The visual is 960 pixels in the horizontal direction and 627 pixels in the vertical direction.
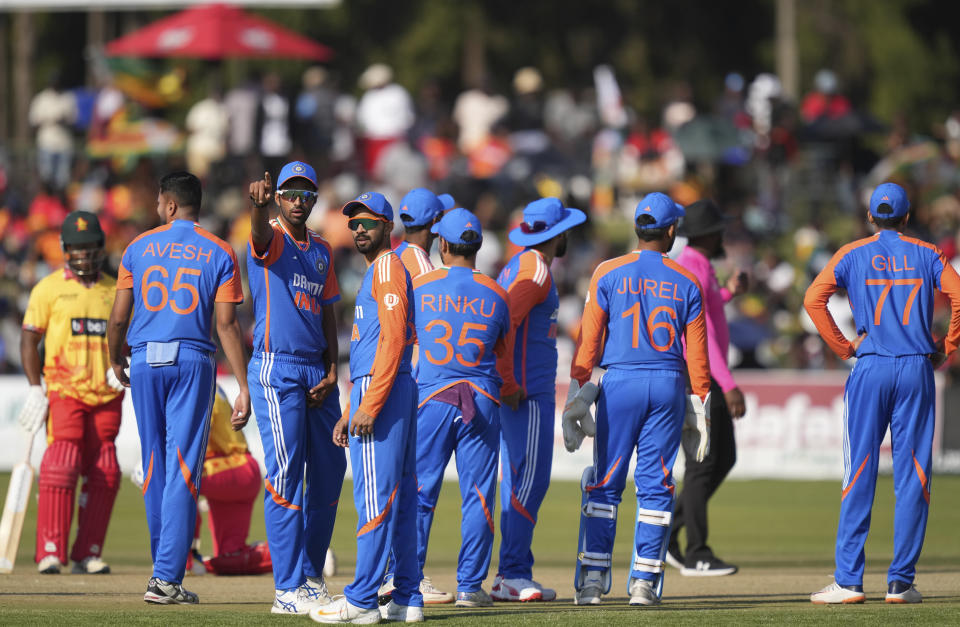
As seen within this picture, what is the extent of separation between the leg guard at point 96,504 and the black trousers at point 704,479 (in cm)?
434

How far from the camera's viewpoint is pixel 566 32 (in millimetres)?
49656

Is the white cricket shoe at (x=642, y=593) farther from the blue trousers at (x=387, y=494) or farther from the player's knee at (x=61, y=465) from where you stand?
the player's knee at (x=61, y=465)

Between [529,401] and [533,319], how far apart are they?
0.55 m

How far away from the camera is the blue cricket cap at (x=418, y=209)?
30.8ft

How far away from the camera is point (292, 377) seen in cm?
852

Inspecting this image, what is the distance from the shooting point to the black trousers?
37.0ft

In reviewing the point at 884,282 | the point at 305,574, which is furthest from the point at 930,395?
the point at 305,574

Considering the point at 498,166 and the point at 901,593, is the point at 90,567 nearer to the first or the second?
the point at 901,593

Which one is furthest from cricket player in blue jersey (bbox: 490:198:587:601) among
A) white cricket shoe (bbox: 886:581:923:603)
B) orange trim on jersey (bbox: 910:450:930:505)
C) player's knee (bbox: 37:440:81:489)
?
player's knee (bbox: 37:440:81:489)

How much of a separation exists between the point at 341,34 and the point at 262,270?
4039 cm

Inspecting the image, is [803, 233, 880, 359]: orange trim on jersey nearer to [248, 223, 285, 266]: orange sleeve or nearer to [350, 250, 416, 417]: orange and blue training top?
[350, 250, 416, 417]: orange and blue training top

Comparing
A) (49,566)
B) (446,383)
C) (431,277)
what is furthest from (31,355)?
(446,383)

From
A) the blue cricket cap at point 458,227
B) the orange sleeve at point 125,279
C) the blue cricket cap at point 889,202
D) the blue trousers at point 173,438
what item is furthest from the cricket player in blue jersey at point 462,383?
the blue cricket cap at point 889,202

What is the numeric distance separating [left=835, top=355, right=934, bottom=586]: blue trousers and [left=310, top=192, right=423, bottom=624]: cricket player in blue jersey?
9.08 feet
